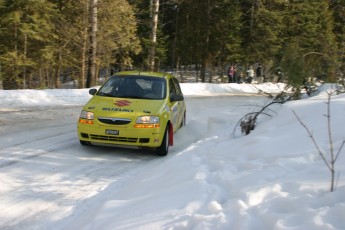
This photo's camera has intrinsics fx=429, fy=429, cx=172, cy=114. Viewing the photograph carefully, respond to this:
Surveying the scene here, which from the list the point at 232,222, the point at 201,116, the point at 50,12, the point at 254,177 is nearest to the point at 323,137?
the point at 254,177

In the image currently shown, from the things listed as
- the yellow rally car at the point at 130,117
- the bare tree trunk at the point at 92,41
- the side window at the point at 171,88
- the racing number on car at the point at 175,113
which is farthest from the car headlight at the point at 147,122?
the bare tree trunk at the point at 92,41

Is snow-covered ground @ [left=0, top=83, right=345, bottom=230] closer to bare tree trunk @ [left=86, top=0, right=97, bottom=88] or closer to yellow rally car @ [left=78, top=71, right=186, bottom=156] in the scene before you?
yellow rally car @ [left=78, top=71, right=186, bottom=156]

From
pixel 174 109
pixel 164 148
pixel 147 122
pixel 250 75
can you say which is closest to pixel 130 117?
pixel 147 122

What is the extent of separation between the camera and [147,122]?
8289mm

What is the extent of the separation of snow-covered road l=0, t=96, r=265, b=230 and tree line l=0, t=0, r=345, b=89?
3.64 meters

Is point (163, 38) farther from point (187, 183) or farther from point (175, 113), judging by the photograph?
point (187, 183)

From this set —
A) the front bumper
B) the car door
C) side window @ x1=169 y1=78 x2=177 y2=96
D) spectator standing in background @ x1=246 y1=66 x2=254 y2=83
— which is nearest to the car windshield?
side window @ x1=169 y1=78 x2=177 y2=96

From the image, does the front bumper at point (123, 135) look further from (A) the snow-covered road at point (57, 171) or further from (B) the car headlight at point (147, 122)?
(A) the snow-covered road at point (57, 171)

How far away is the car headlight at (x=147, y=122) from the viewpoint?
324 inches

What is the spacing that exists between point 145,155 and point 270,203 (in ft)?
16.3

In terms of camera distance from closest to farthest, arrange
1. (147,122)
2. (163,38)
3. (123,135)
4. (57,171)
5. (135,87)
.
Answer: (57,171), (123,135), (147,122), (135,87), (163,38)

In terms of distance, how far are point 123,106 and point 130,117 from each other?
1.43 ft

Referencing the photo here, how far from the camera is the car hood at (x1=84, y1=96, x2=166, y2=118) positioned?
8312 mm

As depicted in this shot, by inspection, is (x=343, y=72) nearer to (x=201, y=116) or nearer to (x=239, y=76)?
(x=201, y=116)
